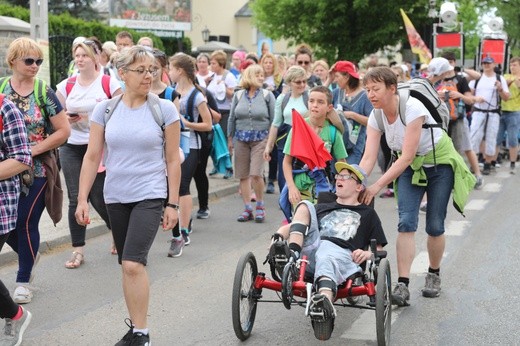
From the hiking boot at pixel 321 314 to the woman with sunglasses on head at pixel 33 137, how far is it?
237 centimetres

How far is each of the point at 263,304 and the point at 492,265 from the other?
2.59m

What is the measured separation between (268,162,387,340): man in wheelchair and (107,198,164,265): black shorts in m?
0.74

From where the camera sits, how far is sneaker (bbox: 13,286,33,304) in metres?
6.86

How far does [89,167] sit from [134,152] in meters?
0.37

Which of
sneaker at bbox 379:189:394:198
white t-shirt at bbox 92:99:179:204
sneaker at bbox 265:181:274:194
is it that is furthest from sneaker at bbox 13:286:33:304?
sneaker at bbox 379:189:394:198

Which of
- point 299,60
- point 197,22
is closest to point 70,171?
point 299,60

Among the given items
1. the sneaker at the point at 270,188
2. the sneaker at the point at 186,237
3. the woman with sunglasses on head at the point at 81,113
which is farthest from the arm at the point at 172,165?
the sneaker at the point at 270,188

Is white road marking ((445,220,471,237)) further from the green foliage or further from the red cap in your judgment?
the green foliage

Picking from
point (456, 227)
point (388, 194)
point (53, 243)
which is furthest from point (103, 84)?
point (388, 194)

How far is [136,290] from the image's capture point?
210 inches

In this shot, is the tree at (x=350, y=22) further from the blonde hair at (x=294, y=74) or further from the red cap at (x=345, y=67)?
the red cap at (x=345, y=67)

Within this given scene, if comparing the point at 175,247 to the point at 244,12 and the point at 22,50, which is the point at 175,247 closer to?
the point at 22,50

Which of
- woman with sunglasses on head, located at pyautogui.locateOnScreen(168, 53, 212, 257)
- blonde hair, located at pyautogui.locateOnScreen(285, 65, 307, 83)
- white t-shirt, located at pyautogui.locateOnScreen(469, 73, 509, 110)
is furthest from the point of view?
white t-shirt, located at pyautogui.locateOnScreen(469, 73, 509, 110)

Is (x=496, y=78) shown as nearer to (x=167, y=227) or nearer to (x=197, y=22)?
(x=167, y=227)
